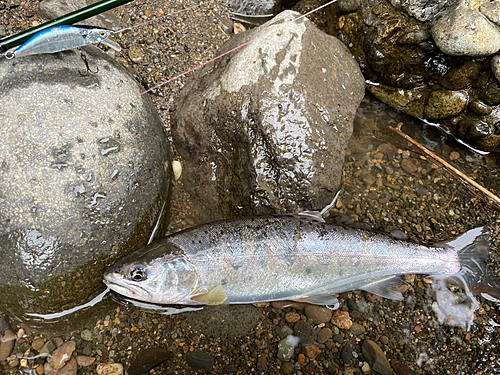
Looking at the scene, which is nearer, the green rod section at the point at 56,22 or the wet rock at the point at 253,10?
the green rod section at the point at 56,22

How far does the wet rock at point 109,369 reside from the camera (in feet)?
11.0

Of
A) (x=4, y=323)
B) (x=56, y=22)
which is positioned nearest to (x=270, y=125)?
(x=56, y=22)

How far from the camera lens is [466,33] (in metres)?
3.96

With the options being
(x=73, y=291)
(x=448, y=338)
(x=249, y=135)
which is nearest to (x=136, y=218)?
(x=73, y=291)

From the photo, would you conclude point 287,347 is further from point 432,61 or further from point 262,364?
point 432,61

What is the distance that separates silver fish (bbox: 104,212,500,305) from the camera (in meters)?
3.30

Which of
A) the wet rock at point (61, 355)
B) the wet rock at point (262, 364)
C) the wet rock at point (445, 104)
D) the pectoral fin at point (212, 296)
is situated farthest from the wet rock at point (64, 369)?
the wet rock at point (445, 104)

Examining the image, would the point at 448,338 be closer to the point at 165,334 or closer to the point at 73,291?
the point at 165,334

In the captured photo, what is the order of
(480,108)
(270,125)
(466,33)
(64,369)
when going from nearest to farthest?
(64,369)
(270,125)
(466,33)
(480,108)

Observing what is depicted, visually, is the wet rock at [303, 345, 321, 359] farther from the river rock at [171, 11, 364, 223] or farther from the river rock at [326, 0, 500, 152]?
the river rock at [326, 0, 500, 152]

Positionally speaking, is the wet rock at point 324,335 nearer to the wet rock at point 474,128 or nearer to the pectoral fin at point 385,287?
the pectoral fin at point 385,287

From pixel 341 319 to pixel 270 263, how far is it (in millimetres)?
1025

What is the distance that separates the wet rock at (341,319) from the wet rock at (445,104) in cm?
279

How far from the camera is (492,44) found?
394cm
